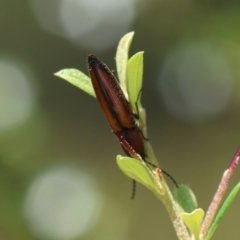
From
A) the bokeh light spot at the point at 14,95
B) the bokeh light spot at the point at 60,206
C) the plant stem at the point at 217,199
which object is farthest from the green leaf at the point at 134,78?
the bokeh light spot at the point at 14,95

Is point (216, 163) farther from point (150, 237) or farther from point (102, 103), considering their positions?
point (102, 103)

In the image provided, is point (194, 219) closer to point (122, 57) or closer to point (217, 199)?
point (217, 199)

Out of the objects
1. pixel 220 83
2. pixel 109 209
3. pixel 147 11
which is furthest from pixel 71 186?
pixel 147 11

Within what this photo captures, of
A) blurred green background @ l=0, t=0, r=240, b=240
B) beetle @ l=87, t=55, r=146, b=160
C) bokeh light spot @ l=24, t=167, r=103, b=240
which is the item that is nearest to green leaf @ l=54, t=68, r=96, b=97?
beetle @ l=87, t=55, r=146, b=160

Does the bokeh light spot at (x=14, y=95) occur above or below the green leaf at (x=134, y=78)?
above

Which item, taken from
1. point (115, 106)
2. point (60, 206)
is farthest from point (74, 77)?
point (60, 206)

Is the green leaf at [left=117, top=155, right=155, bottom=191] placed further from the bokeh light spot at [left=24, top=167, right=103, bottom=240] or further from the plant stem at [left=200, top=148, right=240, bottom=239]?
the bokeh light spot at [left=24, top=167, right=103, bottom=240]

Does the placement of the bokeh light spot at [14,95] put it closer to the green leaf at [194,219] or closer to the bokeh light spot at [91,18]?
the bokeh light spot at [91,18]
